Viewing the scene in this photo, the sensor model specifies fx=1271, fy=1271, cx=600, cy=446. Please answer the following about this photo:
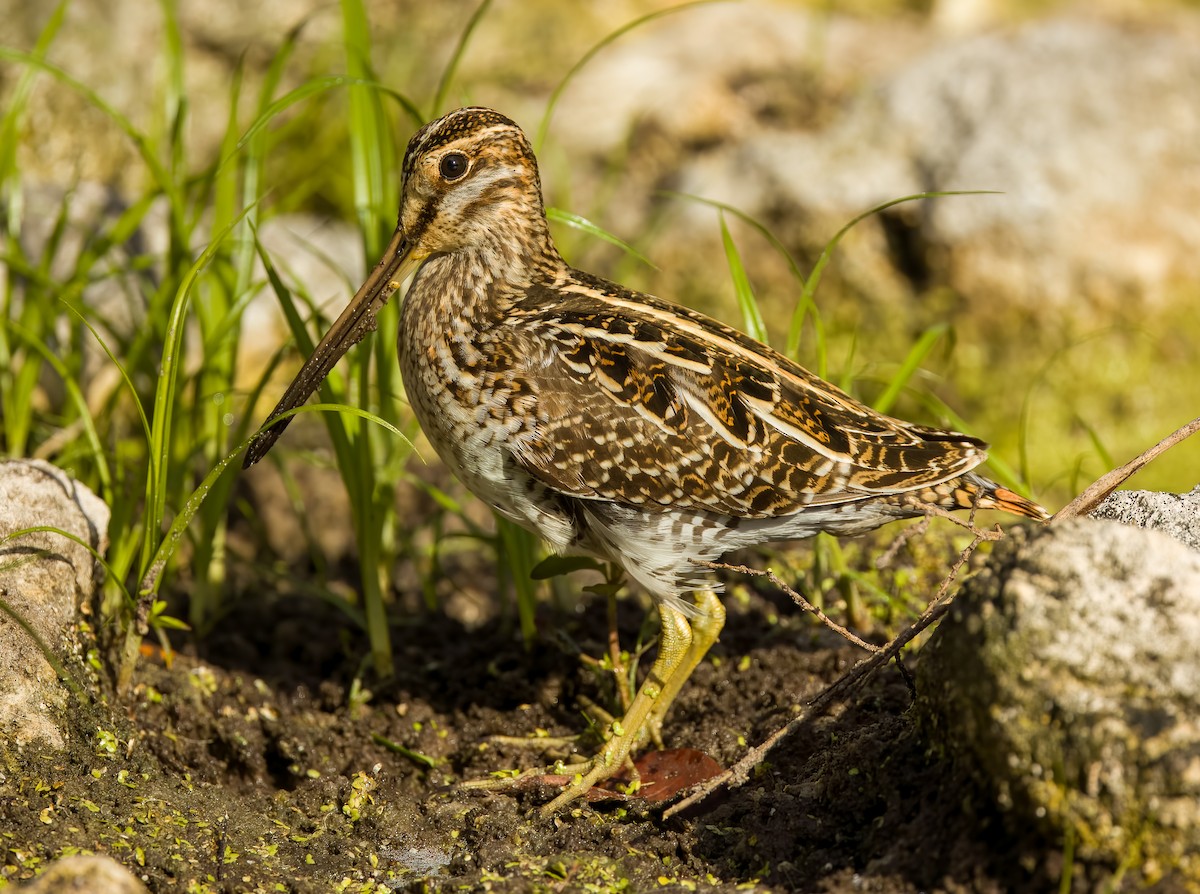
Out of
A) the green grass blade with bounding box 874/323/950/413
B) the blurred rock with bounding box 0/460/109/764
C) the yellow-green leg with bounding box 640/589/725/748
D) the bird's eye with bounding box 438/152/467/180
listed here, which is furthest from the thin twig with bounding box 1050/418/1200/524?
the blurred rock with bounding box 0/460/109/764

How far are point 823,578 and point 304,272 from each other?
12.1 feet

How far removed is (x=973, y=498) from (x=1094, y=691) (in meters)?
1.26

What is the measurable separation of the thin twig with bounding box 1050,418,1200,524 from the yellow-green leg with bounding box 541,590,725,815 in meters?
1.05

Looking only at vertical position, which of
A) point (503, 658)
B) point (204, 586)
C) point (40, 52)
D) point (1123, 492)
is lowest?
point (503, 658)

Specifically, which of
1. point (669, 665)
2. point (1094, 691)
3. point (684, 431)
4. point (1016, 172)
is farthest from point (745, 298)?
point (1016, 172)

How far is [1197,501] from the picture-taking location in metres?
3.36

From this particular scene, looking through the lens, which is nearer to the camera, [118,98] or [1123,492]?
[1123,492]

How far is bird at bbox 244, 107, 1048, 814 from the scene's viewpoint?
3523 millimetres

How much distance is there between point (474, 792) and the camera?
355 centimetres

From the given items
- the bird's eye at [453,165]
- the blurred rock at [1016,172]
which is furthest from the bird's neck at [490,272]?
the blurred rock at [1016,172]

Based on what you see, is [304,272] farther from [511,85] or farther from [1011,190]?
[1011,190]

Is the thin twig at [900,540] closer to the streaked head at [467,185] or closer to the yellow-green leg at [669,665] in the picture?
the yellow-green leg at [669,665]

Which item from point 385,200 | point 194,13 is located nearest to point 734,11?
point 194,13

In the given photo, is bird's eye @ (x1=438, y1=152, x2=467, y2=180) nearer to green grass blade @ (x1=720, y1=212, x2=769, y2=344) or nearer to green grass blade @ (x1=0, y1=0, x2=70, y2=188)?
green grass blade @ (x1=720, y1=212, x2=769, y2=344)
